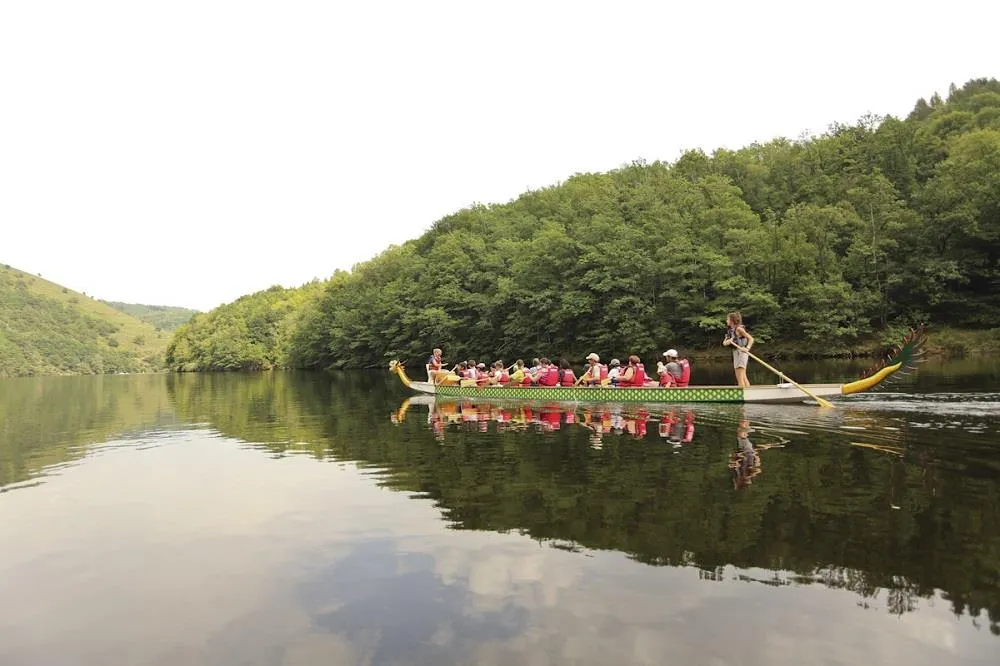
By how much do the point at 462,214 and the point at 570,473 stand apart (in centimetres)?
9044

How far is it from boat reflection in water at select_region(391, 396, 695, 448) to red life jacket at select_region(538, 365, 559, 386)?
4.68ft

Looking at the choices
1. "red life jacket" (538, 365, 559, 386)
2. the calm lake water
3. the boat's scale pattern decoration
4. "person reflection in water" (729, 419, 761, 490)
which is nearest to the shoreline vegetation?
"red life jacket" (538, 365, 559, 386)

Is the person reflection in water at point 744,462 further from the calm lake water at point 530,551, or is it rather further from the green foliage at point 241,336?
the green foliage at point 241,336

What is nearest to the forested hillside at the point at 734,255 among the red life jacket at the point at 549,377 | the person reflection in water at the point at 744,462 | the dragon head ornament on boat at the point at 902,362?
the red life jacket at the point at 549,377

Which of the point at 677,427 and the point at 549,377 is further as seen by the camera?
the point at 549,377

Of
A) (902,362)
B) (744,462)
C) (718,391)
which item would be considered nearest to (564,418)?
(718,391)

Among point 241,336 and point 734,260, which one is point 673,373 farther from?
point 241,336

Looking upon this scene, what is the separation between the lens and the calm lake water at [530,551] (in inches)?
232

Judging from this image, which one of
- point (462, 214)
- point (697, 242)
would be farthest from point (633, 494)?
point (462, 214)

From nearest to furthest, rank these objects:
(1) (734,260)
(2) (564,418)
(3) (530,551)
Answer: (3) (530,551) → (2) (564,418) → (1) (734,260)

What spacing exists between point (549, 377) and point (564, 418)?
6007mm

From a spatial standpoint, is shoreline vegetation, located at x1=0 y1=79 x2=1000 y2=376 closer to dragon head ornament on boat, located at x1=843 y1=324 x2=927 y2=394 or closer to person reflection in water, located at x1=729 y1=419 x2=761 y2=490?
dragon head ornament on boat, located at x1=843 y1=324 x2=927 y2=394

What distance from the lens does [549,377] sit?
2706 centimetres

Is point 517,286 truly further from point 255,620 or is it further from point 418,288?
point 255,620
